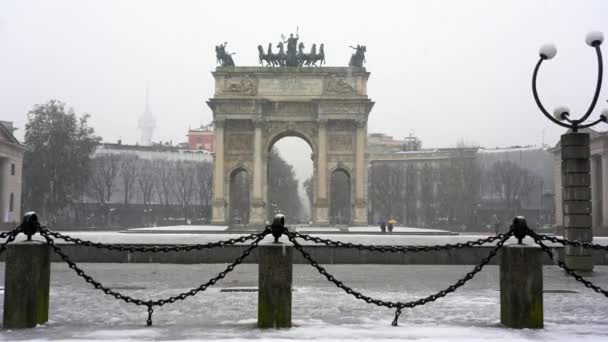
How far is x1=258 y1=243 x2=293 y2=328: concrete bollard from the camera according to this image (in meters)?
7.75

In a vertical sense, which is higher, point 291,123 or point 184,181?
point 291,123

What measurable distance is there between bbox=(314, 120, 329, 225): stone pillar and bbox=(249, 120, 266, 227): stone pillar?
4.76 meters

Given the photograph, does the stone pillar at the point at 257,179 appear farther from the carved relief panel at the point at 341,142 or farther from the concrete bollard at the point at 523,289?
the concrete bollard at the point at 523,289

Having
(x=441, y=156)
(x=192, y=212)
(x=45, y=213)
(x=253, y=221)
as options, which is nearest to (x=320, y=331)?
(x=253, y=221)

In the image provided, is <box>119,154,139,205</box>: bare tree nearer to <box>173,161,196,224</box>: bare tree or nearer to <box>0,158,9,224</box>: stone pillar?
<box>173,161,196,224</box>: bare tree

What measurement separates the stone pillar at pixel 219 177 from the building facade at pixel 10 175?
20931 mm

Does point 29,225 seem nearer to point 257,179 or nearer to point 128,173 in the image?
point 257,179

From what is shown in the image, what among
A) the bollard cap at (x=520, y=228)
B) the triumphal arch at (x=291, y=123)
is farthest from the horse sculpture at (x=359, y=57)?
the bollard cap at (x=520, y=228)

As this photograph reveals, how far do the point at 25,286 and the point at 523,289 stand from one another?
5946 mm

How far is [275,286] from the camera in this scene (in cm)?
784

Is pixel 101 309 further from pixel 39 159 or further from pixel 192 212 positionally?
pixel 192 212

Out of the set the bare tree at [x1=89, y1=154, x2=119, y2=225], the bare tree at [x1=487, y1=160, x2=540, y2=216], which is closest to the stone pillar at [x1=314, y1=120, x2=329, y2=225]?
the bare tree at [x1=89, y1=154, x2=119, y2=225]

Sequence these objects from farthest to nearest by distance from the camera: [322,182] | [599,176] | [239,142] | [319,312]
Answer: [599,176] < [239,142] < [322,182] < [319,312]

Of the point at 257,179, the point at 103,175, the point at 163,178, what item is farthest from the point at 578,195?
the point at 163,178
